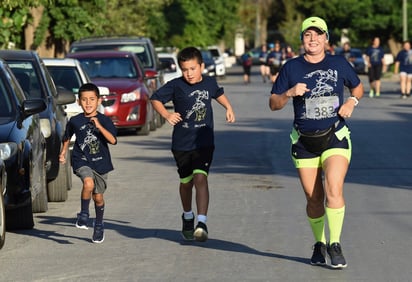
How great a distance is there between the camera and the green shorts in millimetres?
9070

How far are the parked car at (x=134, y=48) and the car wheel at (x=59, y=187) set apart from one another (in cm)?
1225

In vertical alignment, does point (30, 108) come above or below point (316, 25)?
below

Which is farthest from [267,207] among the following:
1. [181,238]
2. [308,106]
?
[308,106]

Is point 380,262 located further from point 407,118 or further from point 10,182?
point 407,118

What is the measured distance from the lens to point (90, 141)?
10938 millimetres

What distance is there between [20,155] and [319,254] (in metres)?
3.11

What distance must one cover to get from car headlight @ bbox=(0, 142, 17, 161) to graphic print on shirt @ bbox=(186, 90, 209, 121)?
154 centimetres

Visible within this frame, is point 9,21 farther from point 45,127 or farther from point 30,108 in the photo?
point 30,108

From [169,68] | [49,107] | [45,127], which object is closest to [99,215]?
[45,127]

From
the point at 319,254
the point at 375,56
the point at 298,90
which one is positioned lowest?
the point at 375,56

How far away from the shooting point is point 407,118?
2820 centimetres

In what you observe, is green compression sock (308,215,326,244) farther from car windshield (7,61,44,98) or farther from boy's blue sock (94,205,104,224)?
car windshield (7,61,44,98)

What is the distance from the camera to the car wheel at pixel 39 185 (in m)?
11.6

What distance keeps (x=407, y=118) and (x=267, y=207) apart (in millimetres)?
15622
